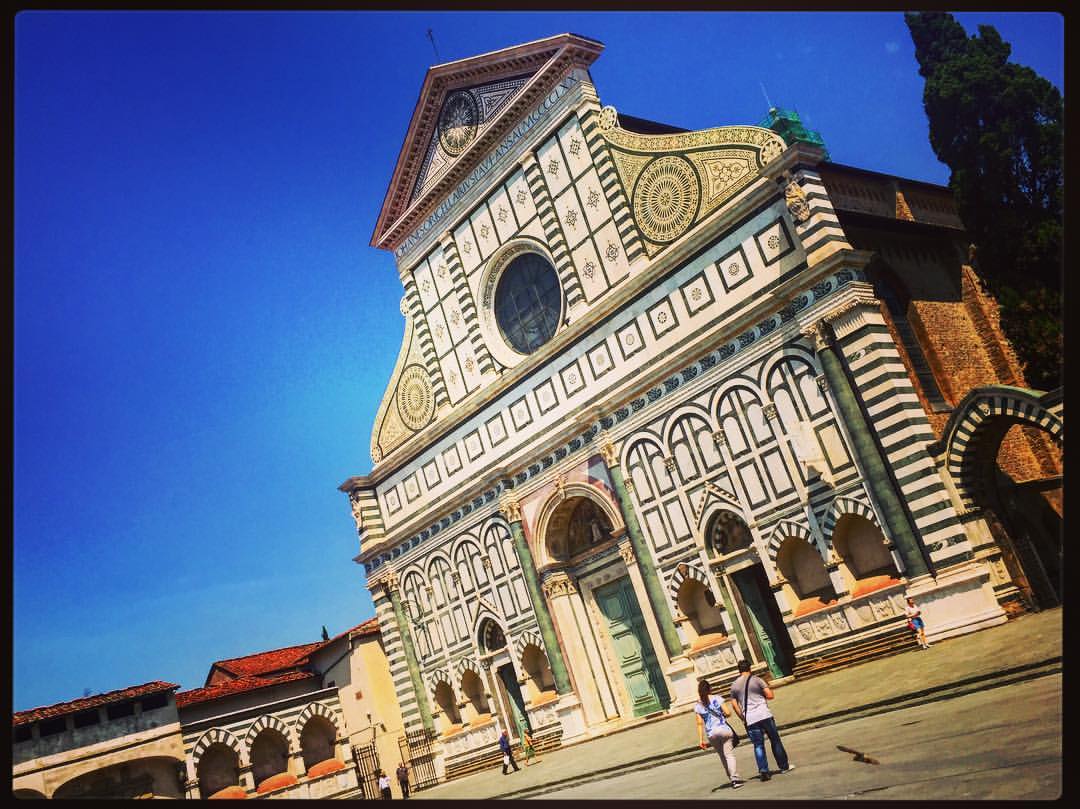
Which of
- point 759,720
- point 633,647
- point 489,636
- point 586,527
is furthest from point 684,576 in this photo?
point 759,720

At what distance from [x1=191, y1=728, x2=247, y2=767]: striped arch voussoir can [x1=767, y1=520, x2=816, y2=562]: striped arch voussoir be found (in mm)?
17873

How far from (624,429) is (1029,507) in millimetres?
7773

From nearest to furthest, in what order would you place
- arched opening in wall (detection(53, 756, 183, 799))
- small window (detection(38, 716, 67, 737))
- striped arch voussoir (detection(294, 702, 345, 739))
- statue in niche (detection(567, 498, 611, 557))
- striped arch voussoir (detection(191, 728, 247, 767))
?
statue in niche (detection(567, 498, 611, 557)), small window (detection(38, 716, 67, 737)), arched opening in wall (detection(53, 756, 183, 799)), striped arch voussoir (detection(191, 728, 247, 767)), striped arch voussoir (detection(294, 702, 345, 739))

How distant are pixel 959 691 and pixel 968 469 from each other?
535 centimetres

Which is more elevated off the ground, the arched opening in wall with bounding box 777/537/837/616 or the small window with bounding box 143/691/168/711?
the small window with bounding box 143/691/168/711

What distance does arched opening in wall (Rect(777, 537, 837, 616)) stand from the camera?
17.2 m

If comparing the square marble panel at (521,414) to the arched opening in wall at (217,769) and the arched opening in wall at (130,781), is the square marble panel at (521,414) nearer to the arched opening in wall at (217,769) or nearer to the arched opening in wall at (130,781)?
the arched opening in wall at (217,769)

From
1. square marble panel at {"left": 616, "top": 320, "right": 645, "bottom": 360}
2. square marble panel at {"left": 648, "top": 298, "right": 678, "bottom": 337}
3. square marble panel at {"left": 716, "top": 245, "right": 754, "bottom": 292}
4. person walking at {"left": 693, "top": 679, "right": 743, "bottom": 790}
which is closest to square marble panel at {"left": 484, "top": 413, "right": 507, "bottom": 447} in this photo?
square marble panel at {"left": 616, "top": 320, "right": 645, "bottom": 360}

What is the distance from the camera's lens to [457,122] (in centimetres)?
2464

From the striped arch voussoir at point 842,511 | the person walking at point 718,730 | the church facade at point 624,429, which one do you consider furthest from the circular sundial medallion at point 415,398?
the person walking at point 718,730

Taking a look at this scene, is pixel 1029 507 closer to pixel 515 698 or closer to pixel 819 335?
pixel 819 335

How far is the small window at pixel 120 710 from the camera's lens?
83.9 feet

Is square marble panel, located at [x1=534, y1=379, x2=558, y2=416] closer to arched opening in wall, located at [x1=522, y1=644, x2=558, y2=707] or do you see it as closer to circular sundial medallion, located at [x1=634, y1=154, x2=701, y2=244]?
circular sundial medallion, located at [x1=634, y1=154, x2=701, y2=244]

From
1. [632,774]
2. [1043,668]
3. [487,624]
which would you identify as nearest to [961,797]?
[1043,668]
